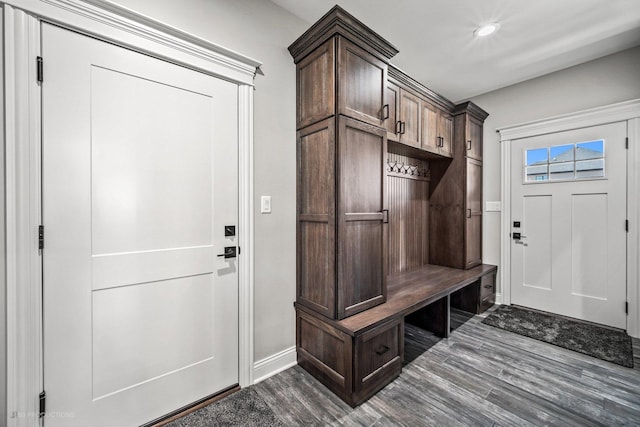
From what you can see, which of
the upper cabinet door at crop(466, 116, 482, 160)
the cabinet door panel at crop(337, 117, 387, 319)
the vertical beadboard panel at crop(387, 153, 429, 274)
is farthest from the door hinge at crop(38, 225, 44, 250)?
the upper cabinet door at crop(466, 116, 482, 160)

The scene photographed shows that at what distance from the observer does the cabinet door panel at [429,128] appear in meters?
2.81

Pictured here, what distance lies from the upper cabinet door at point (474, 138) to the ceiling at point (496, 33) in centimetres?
54

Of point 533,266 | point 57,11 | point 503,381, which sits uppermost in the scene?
point 57,11

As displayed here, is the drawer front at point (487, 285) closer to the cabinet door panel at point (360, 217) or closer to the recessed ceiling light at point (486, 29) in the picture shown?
the cabinet door panel at point (360, 217)

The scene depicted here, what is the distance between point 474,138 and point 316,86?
2522 millimetres

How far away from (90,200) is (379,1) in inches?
92.7

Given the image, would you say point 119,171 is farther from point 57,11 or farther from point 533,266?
point 533,266

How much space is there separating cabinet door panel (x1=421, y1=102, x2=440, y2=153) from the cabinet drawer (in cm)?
171

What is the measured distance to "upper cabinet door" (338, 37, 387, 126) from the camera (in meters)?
1.77

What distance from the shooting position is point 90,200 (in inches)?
52.5

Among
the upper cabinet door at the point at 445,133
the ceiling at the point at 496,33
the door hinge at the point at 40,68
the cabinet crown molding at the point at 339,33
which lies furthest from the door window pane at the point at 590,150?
the door hinge at the point at 40,68

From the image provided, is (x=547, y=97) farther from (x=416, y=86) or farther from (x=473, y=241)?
(x=473, y=241)

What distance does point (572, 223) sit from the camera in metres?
2.96

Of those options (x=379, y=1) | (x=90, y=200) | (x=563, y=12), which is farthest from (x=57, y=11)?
(x=563, y=12)
